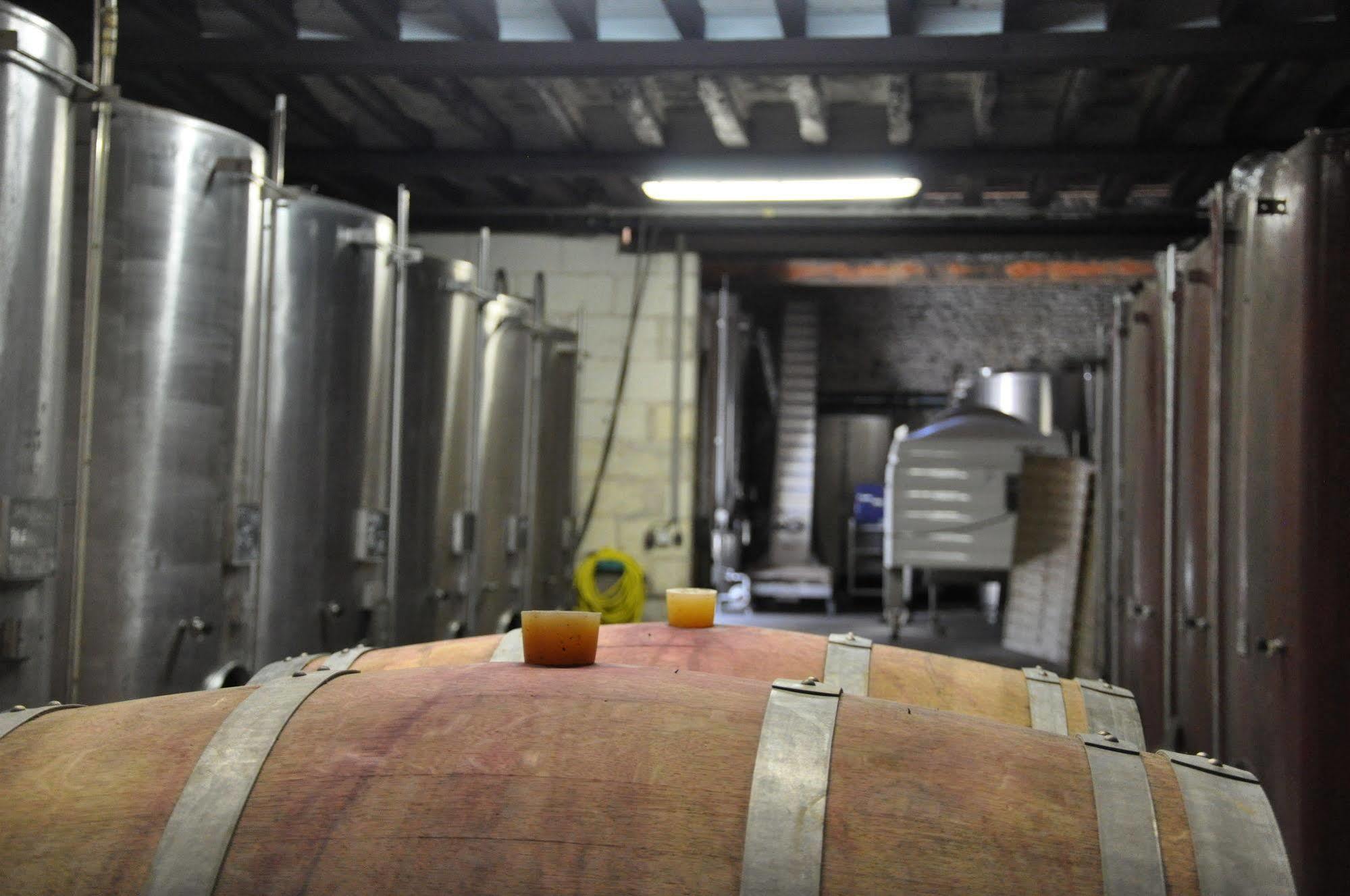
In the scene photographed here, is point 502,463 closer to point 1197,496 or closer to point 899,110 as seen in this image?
point 899,110

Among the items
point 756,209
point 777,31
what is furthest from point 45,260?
point 756,209

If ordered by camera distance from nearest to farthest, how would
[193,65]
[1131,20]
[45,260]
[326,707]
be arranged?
[326,707], [45,260], [1131,20], [193,65]

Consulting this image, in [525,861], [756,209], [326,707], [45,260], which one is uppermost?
[756,209]

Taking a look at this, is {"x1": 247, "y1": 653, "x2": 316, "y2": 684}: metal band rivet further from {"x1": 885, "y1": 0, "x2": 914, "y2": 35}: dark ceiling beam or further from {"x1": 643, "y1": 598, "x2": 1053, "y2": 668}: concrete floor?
{"x1": 643, "y1": 598, "x2": 1053, "y2": 668}: concrete floor

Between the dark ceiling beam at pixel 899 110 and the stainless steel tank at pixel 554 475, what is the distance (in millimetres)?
2634

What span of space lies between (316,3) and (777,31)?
2256 millimetres

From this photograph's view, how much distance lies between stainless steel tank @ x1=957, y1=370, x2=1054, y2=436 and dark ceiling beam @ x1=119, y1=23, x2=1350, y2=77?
31.6ft

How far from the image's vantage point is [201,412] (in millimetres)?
4031

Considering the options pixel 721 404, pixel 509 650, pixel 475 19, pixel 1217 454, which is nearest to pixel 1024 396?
pixel 721 404

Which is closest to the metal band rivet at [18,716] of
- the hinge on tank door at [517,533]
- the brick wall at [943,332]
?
the hinge on tank door at [517,533]

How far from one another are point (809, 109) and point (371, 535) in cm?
363

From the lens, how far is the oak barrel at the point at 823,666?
3.08 meters

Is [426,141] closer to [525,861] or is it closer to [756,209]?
[756,209]

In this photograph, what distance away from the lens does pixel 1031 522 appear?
446 inches
